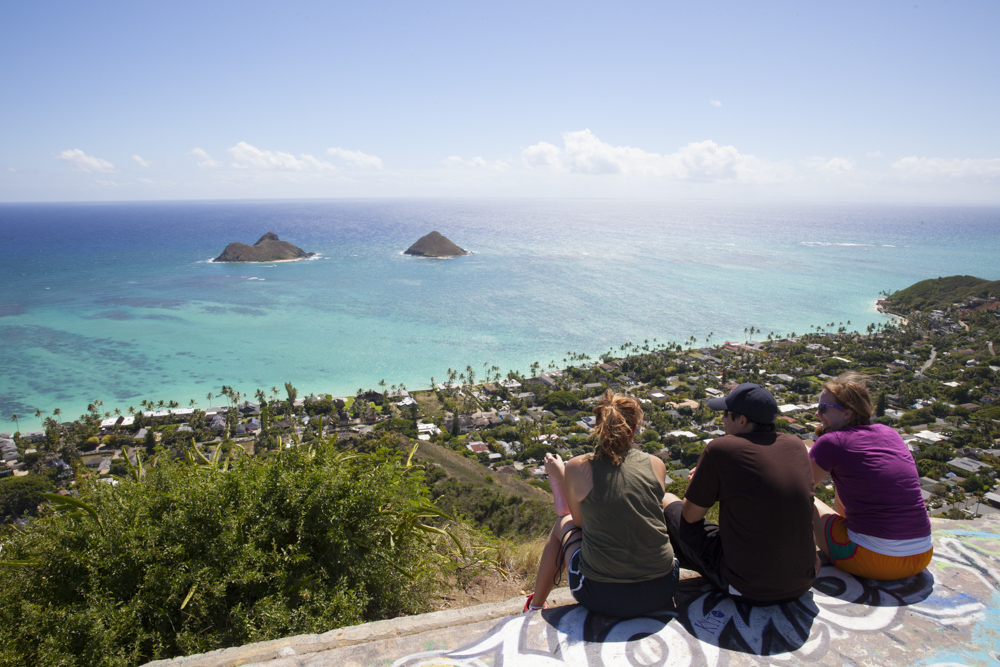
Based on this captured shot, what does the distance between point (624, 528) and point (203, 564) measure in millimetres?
2034

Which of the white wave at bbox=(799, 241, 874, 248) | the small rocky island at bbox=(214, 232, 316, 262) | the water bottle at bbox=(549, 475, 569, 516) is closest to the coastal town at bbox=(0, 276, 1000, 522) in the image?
the water bottle at bbox=(549, 475, 569, 516)

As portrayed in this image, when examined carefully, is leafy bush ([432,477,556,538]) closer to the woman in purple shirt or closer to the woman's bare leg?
the woman's bare leg

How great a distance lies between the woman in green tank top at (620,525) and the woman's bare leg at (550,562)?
9 centimetres

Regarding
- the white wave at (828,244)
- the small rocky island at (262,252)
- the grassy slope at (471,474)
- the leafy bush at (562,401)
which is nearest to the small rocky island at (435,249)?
the small rocky island at (262,252)

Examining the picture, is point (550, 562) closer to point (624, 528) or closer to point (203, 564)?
point (624, 528)

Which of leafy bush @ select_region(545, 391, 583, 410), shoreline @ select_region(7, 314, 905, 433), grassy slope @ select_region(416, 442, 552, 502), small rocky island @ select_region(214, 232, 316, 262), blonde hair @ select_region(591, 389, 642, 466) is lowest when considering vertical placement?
leafy bush @ select_region(545, 391, 583, 410)

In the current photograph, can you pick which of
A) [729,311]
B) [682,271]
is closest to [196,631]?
[729,311]

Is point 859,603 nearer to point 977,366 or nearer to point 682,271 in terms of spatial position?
point 977,366

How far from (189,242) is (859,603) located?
122 metres

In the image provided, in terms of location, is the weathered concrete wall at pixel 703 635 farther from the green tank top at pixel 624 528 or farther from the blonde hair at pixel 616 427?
the blonde hair at pixel 616 427

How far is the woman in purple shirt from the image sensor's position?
2607mm

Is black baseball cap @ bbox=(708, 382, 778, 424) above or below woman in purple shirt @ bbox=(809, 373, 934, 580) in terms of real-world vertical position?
above

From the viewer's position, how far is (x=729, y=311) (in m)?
55.0

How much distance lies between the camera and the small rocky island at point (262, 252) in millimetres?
80500
